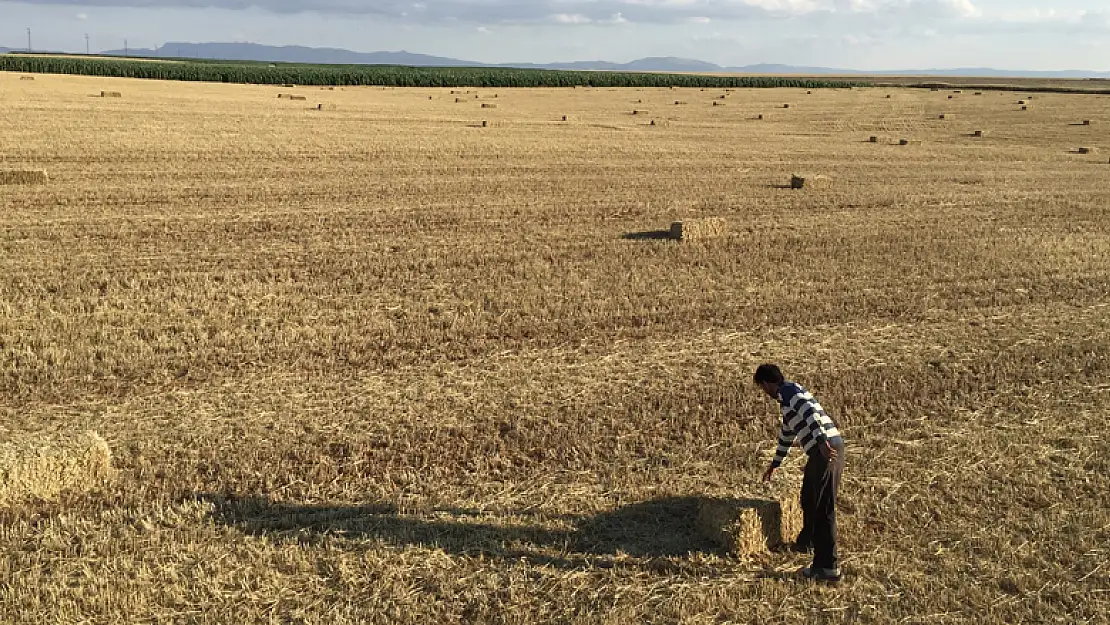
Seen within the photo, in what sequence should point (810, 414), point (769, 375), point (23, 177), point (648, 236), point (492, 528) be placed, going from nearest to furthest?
1. point (810, 414)
2. point (769, 375)
3. point (492, 528)
4. point (648, 236)
5. point (23, 177)

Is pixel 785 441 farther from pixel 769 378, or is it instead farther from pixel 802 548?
pixel 802 548

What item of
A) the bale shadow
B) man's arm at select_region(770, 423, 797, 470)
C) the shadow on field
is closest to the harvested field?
the shadow on field

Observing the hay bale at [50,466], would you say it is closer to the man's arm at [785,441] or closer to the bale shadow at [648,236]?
the man's arm at [785,441]

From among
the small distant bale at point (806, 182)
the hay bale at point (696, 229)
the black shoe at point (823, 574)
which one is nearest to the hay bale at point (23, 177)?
the hay bale at point (696, 229)

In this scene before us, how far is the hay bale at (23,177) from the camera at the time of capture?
20.2 meters

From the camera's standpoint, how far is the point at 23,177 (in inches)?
802

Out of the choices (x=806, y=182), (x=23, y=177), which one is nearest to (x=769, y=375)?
(x=806, y=182)

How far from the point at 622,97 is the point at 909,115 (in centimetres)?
2280

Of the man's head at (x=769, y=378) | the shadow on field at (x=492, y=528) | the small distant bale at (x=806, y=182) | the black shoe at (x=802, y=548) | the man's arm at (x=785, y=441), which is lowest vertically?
the black shoe at (x=802, y=548)

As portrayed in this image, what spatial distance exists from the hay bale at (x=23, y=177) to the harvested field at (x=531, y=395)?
1.07ft

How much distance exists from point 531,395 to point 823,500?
393 centimetres

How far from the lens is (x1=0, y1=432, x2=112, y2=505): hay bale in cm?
694

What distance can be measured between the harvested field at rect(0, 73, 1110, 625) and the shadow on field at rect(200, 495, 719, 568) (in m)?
0.03

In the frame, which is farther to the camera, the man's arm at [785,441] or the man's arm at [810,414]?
the man's arm at [785,441]
